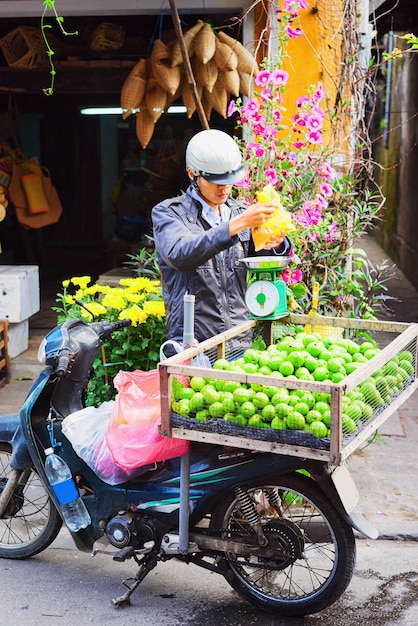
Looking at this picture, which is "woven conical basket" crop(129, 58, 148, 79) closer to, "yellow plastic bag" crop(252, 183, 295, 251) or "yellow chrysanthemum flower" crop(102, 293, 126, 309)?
"yellow chrysanthemum flower" crop(102, 293, 126, 309)

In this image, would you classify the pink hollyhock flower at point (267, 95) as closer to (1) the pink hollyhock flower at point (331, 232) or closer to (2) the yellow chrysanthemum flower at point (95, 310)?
(1) the pink hollyhock flower at point (331, 232)

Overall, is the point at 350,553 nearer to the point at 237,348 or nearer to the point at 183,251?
the point at 237,348

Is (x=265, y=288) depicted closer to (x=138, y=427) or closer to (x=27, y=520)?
(x=138, y=427)

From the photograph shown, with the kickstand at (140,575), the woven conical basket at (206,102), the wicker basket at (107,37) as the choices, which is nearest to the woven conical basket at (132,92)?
the woven conical basket at (206,102)

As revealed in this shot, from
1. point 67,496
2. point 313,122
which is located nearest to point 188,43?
point 313,122

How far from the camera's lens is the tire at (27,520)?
421cm

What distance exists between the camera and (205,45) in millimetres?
6520

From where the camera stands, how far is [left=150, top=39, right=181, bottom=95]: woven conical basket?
6805 mm

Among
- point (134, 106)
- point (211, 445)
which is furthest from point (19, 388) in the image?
point (211, 445)

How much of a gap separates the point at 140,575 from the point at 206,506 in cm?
45

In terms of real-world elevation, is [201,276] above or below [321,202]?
below

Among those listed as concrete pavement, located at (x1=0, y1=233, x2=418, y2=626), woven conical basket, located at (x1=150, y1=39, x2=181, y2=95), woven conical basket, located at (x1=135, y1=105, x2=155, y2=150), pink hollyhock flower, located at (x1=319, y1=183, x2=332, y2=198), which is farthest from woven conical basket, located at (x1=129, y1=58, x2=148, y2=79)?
concrete pavement, located at (x1=0, y1=233, x2=418, y2=626)

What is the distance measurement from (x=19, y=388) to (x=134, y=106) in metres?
2.59

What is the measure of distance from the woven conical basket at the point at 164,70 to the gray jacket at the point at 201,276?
9.71ft
